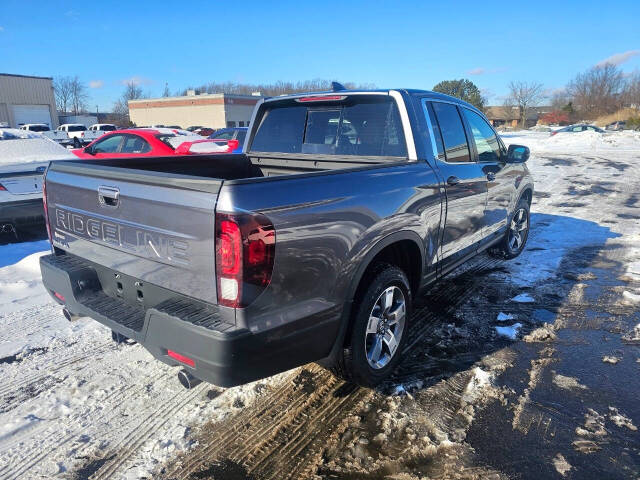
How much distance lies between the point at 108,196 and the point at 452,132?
2.89 meters

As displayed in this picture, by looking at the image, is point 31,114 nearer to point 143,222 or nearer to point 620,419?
point 143,222

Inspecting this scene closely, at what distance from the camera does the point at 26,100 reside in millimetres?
49188

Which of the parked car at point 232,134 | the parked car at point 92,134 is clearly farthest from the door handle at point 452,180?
the parked car at point 92,134

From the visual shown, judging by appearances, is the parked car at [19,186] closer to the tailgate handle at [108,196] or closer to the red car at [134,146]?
the red car at [134,146]

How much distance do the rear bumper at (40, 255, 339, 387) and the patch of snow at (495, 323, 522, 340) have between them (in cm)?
200

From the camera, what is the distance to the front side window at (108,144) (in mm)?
9617

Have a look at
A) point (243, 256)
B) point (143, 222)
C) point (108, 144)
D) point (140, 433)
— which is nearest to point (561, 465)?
point (243, 256)

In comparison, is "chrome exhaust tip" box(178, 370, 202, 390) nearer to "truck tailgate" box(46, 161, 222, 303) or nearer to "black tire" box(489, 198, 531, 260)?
"truck tailgate" box(46, 161, 222, 303)

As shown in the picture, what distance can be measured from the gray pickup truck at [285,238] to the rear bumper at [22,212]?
3.31 metres

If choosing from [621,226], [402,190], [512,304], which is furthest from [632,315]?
[621,226]

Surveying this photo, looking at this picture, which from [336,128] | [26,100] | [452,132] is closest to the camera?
[336,128]

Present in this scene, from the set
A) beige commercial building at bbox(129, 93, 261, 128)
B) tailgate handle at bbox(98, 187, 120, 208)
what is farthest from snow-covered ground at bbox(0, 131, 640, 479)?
beige commercial building at bbox(129, 93, 261, 128)

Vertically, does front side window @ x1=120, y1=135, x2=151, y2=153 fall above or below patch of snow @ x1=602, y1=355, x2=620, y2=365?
above

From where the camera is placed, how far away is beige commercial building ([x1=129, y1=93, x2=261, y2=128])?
63250mm
